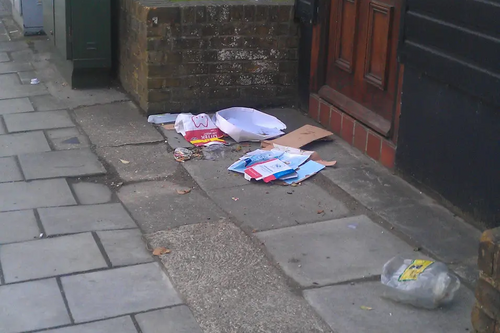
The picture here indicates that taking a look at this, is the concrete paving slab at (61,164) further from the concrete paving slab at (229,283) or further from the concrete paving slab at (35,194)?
the concrete paving slab at (229,283)

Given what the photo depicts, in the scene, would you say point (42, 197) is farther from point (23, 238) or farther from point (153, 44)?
point (153, 44)

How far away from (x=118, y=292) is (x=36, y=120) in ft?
10.0

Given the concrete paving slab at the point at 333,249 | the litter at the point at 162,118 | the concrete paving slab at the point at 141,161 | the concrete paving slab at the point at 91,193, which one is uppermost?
the litter at the point at 162,118

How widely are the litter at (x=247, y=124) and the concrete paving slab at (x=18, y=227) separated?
1879 mm

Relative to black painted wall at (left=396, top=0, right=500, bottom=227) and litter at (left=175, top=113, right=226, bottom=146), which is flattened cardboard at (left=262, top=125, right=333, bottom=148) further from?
black painted wall at (left=396, top=0, right=500, bottom=227)

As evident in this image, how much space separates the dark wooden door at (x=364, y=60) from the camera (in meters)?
5.27

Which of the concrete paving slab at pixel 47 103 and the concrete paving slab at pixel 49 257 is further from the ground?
the concrete paving slab at pixel 47 103

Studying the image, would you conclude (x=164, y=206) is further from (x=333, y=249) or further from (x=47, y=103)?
(x=47, y=103)

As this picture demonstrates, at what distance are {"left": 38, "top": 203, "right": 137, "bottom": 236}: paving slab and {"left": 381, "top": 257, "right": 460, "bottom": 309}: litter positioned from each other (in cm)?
167

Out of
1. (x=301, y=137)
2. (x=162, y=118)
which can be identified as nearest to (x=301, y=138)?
(x=301, y=137)

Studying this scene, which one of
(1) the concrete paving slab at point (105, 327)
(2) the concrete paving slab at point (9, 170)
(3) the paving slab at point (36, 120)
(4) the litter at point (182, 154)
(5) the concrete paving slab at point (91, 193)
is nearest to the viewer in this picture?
(1) the concrete paving slab at point (105, 327)

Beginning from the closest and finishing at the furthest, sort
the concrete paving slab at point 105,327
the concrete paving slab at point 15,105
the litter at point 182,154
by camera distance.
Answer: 1. the concrete paving slab at point 105,327
2. the litter at point 182,154
3. the concrete paving slab at point 15,105

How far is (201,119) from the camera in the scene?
19.8 feet

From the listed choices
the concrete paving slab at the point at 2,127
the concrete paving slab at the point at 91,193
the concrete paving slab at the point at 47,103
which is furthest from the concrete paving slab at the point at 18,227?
the concrete paving slab at the point at 47,103
